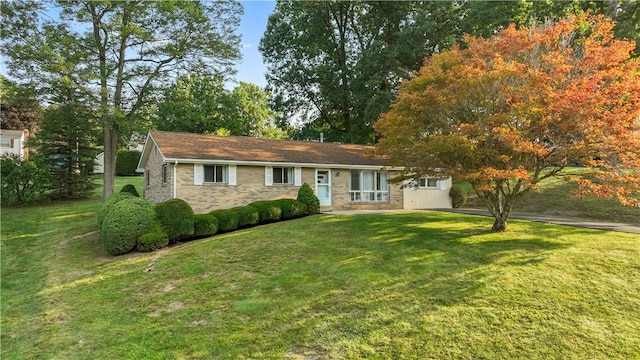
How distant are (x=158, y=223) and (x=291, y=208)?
5.41m

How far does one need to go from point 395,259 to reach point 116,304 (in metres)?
6.64

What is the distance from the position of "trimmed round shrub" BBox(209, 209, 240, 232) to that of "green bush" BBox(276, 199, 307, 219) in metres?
2.24

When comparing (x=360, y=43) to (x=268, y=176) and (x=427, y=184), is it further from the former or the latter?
(x=268, y=176)

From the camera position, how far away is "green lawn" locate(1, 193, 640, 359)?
6016 mm

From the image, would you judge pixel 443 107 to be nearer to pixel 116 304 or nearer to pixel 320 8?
pixel 116 304

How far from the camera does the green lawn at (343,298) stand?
6.02 metres

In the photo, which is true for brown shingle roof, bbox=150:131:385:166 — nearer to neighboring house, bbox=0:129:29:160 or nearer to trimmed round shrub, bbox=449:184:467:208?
trimmed round shrub, bbox=449:184:467:208

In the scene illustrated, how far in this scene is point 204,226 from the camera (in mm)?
13672

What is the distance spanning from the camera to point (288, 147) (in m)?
21.5

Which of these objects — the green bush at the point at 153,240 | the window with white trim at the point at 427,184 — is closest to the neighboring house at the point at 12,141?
the green bush at the point at 153,240

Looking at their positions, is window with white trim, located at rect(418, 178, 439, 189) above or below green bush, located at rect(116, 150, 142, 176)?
below

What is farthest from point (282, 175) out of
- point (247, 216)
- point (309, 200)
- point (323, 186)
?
point (247, 216)

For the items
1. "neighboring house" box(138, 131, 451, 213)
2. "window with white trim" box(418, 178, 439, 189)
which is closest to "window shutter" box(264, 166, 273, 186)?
"neighboring house" box(138, 131, 451, 213)

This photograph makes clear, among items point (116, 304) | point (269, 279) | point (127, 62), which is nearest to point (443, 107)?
point (269, 279)
